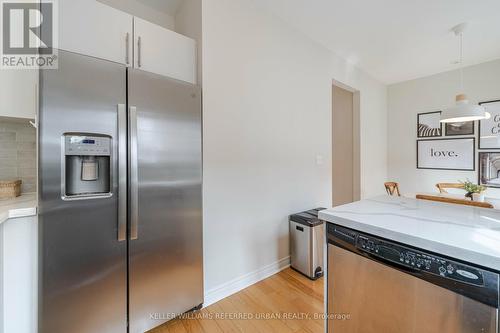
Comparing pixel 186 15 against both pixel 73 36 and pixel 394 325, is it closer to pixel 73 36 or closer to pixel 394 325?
pixel 73 36

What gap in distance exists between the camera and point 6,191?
142cm

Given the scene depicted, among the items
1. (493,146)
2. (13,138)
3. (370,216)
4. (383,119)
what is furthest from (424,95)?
(13,138)

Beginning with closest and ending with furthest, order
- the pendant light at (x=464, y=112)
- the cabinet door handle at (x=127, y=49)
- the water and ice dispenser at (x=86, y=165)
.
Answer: the water and ice dispenser at (x=86, y=165) → the cabinet door handle at (x=127, y=49) → the pendant light at (x=464, y=112)

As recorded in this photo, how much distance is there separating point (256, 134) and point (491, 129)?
3948 mm

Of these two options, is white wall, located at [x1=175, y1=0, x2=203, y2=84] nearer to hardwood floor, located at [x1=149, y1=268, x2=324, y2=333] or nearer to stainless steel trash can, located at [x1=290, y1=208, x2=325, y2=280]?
stainless steel trash can, located at [x1=290, y1=208, x2=325, y2=280]

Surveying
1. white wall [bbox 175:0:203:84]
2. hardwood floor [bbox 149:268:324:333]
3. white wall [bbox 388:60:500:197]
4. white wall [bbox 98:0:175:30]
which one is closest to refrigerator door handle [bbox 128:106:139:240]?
white wall [bbox 175:0:203:84]

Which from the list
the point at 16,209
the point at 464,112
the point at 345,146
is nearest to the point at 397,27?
the point at 464,112

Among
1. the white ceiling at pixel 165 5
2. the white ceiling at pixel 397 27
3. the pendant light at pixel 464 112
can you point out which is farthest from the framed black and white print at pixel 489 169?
the white ceiling at pixel 165 5

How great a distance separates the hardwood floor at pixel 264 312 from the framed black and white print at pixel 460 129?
375 centimetres

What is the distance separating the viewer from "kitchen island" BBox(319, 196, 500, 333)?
71cm

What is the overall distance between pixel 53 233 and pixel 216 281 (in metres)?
1.23

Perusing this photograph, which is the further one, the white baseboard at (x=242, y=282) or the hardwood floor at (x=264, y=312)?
the white baseboard at (x=242, y=282)

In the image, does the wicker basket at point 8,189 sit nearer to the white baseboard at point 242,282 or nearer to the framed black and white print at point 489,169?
the white baseboard at point 242,282

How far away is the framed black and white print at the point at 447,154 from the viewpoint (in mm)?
3541
